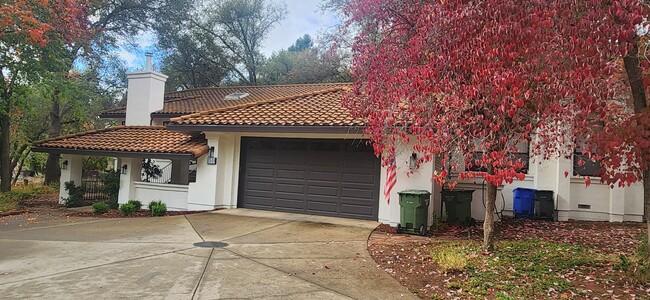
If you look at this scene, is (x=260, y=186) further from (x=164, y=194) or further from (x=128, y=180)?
(x=128, y=180)

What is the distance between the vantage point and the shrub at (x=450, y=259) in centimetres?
562

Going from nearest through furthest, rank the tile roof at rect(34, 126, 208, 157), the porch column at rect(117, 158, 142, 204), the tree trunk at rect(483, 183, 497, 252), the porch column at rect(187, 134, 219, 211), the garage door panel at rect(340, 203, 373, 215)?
the tree trunk at rect(483, 183, 497, 252)
the garage door panel at rect(340, 203, 373, 215)
the porch column at rect(187, 134, 219, 211)
the tile roof at rect(34, 126, 208, 157)
the porch column at rect(117, 158, 142, 204)

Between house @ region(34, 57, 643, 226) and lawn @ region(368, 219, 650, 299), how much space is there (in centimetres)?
180

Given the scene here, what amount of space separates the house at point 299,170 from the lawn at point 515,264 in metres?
1.80

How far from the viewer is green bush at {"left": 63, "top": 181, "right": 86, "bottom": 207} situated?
44.4 ft

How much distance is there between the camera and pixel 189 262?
5.74 meters

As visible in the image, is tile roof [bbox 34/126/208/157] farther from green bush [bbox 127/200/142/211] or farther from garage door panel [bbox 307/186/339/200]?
garage door panel [bbox 307/186/339/200]

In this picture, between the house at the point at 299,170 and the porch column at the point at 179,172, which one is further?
the porch column at the point at 179,172

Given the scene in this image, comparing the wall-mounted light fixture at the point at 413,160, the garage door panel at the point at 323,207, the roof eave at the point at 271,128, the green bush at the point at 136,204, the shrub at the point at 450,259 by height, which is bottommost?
the green bush at the point at 136,204

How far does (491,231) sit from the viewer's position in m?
6.69

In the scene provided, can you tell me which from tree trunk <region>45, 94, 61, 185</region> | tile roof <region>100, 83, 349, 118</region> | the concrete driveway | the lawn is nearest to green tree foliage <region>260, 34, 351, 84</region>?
tile roof <region>100, 83, 349, 118</region>

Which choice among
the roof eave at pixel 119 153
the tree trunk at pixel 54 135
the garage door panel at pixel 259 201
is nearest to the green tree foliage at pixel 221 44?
the tree trunk at pixel 54 135

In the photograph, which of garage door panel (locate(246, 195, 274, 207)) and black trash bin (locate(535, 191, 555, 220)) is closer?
black trash bin (locate(535, 191, 555, 220))

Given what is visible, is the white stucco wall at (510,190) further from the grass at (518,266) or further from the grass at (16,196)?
the grass at (16,196)
